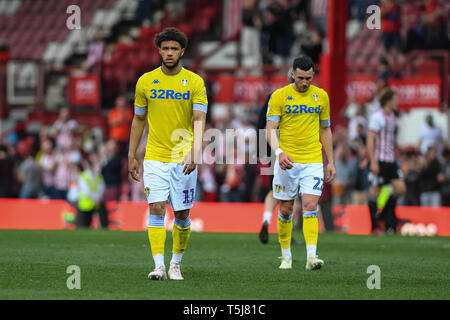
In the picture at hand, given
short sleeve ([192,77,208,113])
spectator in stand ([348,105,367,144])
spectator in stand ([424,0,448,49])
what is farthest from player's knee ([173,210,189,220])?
spectator in stand ([424,0,448,49])

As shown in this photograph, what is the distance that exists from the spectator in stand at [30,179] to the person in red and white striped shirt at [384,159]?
31.5 feet

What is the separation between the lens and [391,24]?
23.5 m

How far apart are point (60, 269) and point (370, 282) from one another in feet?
10.9

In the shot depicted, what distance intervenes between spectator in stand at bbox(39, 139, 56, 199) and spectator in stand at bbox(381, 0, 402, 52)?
27.8 feet

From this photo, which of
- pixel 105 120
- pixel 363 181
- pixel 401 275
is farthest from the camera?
pixel 105 120

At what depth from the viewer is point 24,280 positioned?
9500 mm

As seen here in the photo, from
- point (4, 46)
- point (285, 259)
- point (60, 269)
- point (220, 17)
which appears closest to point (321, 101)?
point (285, 259)

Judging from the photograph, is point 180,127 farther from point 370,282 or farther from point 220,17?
point 220,17

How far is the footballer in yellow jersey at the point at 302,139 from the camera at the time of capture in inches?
436

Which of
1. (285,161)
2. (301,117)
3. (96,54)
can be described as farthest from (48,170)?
(285,161)

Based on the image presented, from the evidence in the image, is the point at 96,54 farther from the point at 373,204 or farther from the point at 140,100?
the point at 140,100

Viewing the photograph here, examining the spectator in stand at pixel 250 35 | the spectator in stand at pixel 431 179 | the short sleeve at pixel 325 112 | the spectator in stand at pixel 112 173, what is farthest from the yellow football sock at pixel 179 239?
the spectator in stand at pixel 250 35

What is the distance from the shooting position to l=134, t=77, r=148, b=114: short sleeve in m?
9.69

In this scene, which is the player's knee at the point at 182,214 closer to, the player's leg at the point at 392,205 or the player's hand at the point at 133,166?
the player's hand at the point at 133,166
